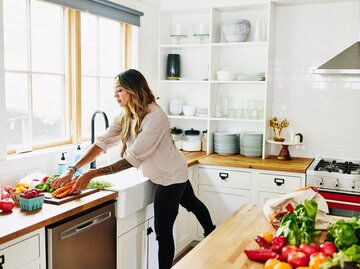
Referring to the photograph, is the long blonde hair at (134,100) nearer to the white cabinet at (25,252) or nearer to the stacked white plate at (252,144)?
the white cabinet at (25,252)

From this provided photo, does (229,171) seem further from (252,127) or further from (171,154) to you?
(171,154)

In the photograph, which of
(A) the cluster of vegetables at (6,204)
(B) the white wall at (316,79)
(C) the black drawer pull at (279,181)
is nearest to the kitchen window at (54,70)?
(A) the cluster of vegetables at (6,204)

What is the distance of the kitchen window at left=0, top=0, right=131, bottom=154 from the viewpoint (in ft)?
10.1

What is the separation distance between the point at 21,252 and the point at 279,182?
2.38 meters

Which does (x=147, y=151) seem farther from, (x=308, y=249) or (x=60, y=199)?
(x=308, y=249)

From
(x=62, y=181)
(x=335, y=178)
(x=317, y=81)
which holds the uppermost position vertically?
(x=317, y=81)

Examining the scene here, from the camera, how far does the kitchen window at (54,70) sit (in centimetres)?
309

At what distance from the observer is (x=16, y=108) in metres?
3.12

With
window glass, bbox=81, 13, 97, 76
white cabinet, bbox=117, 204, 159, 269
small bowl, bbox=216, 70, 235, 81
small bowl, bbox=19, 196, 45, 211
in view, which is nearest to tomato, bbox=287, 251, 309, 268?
small bowl, bbox=19, 196, 45, 211

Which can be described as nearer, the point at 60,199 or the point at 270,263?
the point at 270,263

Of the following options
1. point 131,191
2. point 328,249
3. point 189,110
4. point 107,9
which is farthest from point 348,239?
point 189,110

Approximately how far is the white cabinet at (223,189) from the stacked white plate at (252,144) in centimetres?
39

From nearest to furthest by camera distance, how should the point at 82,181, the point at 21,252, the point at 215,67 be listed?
the point at 21,252, the point at 82,181, the point at 215,67

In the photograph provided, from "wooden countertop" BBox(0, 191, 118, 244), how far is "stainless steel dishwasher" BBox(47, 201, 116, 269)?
0.06m
